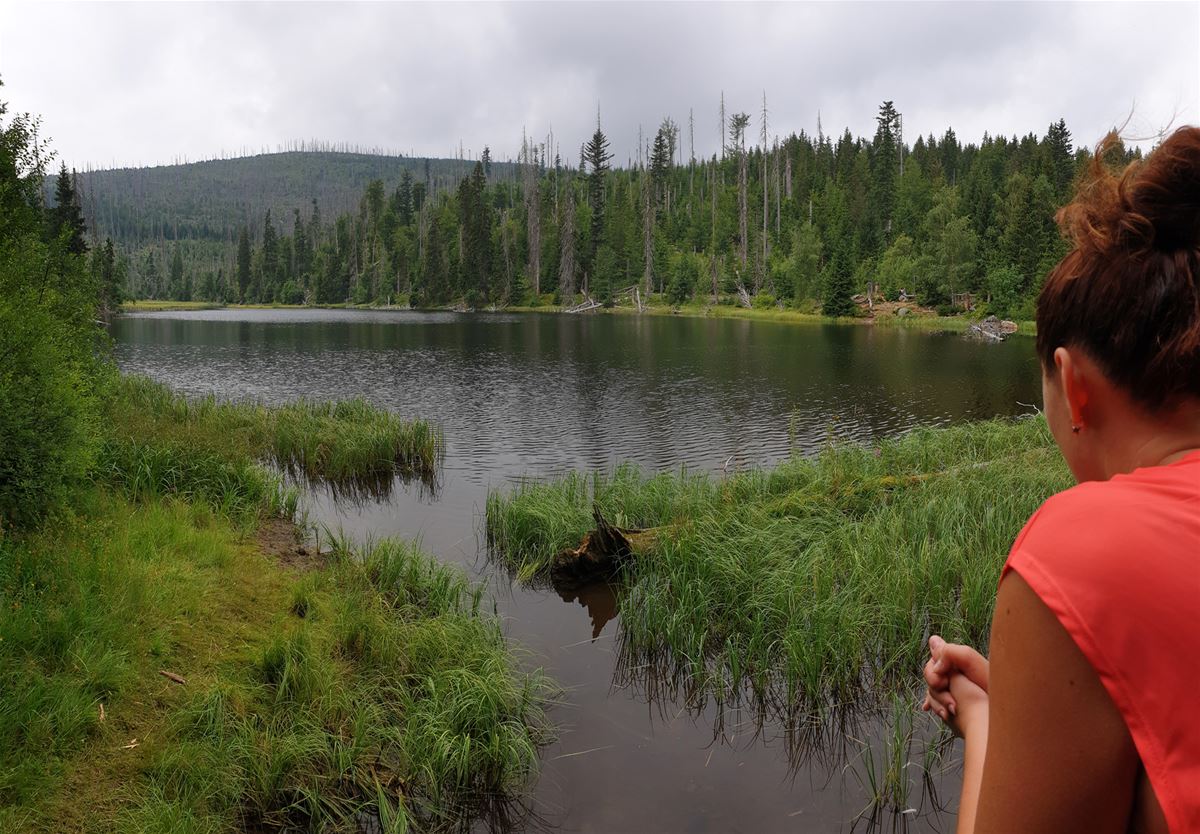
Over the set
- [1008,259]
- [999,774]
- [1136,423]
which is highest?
[1008,259]

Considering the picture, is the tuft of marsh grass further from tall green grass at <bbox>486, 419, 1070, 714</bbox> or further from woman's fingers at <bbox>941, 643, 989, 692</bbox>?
woman's fingers at <bbox>941, 643, 989, 692</bbox>

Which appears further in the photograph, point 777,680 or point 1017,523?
point 1017,523

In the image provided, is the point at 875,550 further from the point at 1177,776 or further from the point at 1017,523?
the point at 1177,776

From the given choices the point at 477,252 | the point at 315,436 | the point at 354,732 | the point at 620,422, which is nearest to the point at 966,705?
the point at 354,732

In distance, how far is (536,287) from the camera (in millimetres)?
95812

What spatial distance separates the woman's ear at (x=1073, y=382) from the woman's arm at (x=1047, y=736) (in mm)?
399

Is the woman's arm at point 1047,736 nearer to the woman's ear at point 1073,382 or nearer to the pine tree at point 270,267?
the woman's ear at point 1073,382

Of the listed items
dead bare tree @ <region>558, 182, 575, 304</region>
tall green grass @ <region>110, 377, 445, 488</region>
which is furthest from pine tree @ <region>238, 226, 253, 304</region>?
tall green grass @ <region>110, 377, 445, 488</region>

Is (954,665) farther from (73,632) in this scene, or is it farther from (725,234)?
(725,234)

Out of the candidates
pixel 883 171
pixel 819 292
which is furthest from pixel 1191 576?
pixel 883 171

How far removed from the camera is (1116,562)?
96 centimetres

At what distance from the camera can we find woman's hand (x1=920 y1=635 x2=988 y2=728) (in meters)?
1.75

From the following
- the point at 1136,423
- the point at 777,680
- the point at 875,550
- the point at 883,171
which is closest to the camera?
the point at 1136,423

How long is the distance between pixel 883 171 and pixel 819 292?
1011 inches
